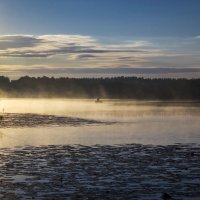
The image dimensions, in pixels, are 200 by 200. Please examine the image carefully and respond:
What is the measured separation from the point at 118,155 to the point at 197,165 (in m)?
6.50

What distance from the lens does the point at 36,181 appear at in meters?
23.1

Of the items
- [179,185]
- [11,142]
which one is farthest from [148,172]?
[11,142]

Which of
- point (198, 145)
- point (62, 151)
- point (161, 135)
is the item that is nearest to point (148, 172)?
point (62, 151)

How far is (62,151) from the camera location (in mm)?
35312

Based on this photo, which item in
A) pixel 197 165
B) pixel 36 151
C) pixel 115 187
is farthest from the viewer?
pixel 36 151

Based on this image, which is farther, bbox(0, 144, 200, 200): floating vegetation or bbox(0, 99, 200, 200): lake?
bbox(0, 99, 200, 200): lake

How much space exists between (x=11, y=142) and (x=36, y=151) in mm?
7011

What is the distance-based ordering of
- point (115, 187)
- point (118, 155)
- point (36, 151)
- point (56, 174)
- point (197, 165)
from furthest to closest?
point (36, 151), point (118, 155), point (197, 165), point (56, 174), point (115, 187)

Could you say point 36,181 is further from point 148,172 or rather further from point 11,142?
point 11,142

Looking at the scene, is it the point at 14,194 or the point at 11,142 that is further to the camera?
the point at 11,142

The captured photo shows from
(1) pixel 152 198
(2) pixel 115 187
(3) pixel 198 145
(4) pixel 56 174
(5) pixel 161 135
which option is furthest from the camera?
(5) pixel 161 135

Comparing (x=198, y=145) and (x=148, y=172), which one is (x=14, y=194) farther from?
(x=198, y=145)

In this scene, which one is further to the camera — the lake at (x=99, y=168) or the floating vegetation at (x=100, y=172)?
the lake at (x=99, y=168)

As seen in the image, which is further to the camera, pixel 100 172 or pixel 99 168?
pixel 99 168
